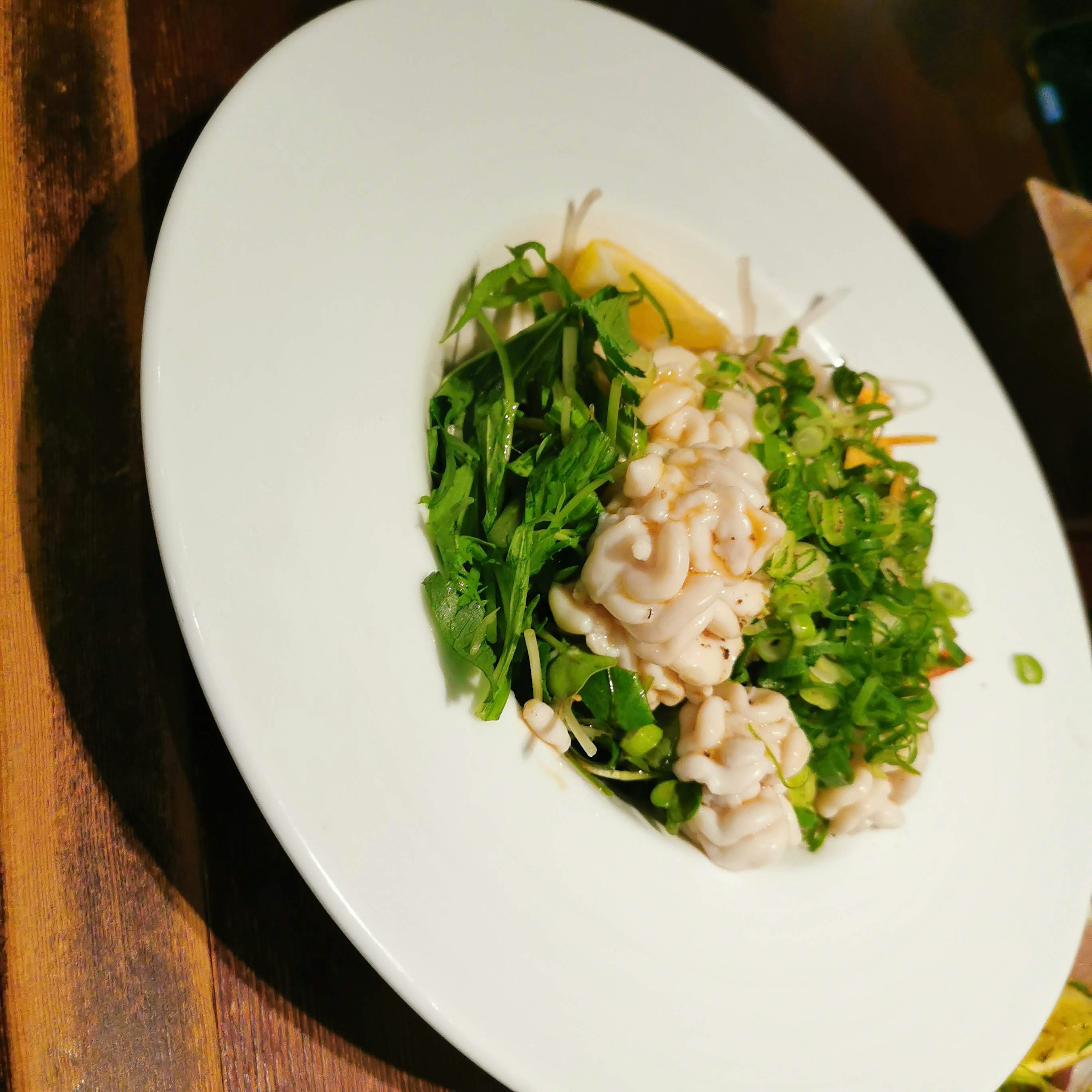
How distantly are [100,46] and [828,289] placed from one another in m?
1.61

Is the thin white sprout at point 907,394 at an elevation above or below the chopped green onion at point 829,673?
above

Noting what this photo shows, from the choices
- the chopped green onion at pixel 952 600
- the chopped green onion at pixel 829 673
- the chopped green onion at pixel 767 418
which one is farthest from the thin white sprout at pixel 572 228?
the chopped green onion at pixel 952 600

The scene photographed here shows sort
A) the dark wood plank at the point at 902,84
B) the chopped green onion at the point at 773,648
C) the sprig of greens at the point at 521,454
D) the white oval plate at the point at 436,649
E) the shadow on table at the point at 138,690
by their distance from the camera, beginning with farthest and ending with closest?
the dark wood plank at the point at 902,84, the chopped green onion at the point at 773,648, the sprig of greens at the point at 521,454, the shadow on table at the point at 138,690, the white oval plate at the point at 436,649

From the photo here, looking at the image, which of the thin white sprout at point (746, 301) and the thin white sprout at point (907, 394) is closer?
the thin white sprout at point (746, 301)

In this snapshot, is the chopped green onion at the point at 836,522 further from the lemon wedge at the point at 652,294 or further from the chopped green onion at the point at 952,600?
the lemon wedge at the point at 652,294

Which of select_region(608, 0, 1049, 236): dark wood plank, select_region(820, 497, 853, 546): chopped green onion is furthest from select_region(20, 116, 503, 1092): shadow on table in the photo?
select_region(608, 0, 1049, 236): dark wood plank

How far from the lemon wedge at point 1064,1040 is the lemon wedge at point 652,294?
1618 mm

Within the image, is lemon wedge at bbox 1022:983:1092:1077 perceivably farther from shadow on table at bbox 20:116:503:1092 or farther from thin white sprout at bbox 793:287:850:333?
thin white sprout at bbox 793:287:850:333

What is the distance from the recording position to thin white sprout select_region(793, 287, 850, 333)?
199cm

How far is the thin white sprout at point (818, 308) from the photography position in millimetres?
1986

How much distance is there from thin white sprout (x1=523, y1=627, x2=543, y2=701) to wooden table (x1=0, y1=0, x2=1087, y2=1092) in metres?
0.46

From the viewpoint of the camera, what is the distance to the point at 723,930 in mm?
1317

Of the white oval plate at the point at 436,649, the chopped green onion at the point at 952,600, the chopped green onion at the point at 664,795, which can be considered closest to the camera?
the white oval plate at the point at 436,649

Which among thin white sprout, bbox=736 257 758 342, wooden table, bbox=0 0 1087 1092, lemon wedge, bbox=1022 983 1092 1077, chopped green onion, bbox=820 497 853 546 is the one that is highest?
thin white sprout, bbox=736 257 758 342
